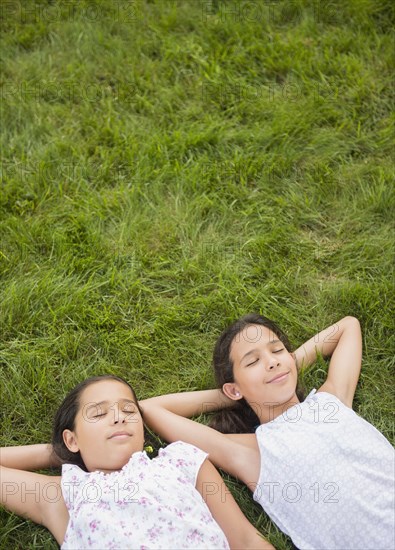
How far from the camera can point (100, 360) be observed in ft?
11.2

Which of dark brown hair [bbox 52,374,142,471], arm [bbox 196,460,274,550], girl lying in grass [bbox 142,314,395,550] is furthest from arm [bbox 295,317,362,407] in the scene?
dark brown hair [bbox 52,374,142,471]

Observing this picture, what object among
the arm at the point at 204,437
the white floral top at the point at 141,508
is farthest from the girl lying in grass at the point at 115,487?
the arm at the point at 204,437

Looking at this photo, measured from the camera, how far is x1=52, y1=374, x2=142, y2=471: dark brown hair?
9.95ft

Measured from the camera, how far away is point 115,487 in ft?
9.05

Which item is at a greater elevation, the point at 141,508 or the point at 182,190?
the point at 182,190

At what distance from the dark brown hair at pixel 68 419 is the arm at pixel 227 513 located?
467 mm

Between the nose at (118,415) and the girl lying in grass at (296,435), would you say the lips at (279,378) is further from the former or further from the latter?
the nose at (118,415)

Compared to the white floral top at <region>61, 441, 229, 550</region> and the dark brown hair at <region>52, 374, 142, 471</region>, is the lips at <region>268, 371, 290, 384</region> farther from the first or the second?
the dark brown hair at <region>52, 374, 142, 471</region>

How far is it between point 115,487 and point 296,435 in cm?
81

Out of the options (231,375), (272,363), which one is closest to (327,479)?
(272,363)

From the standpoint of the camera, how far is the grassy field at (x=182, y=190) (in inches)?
136

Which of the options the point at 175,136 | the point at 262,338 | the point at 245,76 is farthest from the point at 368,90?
the point at 262,338

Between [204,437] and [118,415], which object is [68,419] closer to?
[118,415]

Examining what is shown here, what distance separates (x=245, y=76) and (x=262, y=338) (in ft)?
6.35
